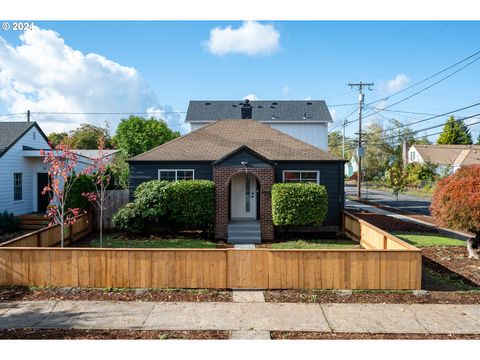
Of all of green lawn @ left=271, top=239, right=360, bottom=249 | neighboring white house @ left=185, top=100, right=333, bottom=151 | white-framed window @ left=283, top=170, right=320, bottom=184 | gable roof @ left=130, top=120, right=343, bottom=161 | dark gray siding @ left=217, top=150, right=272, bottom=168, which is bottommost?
green lawn @ left=271, top=239, right=360, bottom=249

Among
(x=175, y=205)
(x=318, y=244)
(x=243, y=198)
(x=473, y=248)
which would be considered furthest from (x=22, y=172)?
(x=473, y=248)

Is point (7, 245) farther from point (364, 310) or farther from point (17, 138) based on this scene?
point (17, 138)

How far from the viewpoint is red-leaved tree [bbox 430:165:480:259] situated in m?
12.6

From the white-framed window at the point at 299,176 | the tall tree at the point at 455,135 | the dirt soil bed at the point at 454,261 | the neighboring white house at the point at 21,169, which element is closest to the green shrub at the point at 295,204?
the white-framed window at the point at 299,176

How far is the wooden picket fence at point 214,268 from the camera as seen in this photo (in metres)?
9.52

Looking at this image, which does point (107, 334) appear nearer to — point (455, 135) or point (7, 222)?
point (7, 222)

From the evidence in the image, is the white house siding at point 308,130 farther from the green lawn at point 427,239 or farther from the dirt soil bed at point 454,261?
the dirt soil bed at point 454,261

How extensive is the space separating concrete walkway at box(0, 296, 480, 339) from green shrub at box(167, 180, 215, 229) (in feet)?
24.5

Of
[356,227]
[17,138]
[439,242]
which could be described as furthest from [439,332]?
[17,138]

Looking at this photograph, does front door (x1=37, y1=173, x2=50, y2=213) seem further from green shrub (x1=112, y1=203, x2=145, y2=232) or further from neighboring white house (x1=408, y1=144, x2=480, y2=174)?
neighboring white house (x1=408, y1=144, x2=480, y2=174)

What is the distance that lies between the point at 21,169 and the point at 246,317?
17.9m

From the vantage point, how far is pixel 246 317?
799 cm

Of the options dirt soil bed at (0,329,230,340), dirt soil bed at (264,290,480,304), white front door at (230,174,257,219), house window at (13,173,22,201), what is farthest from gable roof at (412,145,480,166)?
dirt soil bed at (0,329,230,340)

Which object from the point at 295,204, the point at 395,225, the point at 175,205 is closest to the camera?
the point at 295,204
